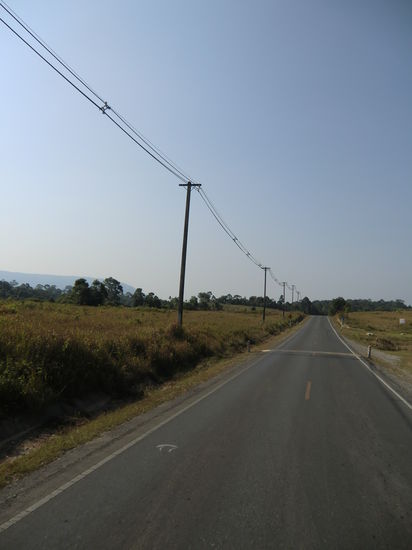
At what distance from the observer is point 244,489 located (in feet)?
17.6

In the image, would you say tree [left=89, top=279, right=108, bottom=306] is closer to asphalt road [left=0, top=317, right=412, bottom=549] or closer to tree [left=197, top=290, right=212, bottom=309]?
tree [left=197, top=290, right=212, bottom=309]

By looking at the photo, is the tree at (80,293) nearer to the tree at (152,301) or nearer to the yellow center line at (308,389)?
the tree at (152,301)

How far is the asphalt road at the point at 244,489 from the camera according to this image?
423 cm

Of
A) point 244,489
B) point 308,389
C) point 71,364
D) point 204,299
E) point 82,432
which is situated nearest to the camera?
point 244,489

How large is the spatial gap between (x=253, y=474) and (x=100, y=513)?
2265mm

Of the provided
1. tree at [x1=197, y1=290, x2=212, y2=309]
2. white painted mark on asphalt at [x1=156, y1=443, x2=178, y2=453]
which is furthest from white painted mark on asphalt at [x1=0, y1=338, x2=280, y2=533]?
tree at [x1=197, y1=290, x2=212, y2=309]

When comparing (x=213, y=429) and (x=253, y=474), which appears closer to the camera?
(x=253, y=474)

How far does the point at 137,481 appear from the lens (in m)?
5.61

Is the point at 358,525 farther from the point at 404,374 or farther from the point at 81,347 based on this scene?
the point at 404,374

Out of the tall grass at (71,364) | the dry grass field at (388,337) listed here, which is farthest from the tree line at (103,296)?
the tall grass at (71,364)

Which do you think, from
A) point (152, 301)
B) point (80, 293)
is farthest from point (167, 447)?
point (152, 301)

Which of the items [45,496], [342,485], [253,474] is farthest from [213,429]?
[45,496]

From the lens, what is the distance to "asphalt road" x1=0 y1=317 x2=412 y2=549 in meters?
4.23

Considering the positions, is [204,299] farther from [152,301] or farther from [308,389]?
[308,389]
